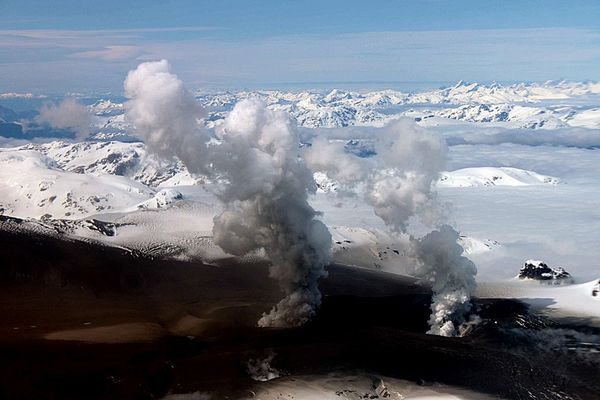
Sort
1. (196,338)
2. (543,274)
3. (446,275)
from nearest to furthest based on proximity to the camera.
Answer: (196,338), (446,275), (543,274)

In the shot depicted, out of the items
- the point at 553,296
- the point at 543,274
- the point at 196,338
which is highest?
the point at 543,274

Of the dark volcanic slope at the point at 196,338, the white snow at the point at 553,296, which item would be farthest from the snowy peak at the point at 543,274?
the dark volcanic slope at the point at 196,338

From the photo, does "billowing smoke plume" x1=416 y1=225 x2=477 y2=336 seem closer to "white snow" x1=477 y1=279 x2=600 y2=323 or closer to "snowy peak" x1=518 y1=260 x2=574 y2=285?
"white snow" x1=477 y1=279 x2=600 y2=323

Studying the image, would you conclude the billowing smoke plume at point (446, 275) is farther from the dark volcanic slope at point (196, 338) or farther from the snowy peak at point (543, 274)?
the snowy peak at point (543, 274)

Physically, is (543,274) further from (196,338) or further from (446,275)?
(196,338)

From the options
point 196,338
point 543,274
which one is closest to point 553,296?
point 543,274

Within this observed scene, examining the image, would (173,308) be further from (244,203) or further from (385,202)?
(385,202)

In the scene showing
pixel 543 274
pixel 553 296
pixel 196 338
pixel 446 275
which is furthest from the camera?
pixel 543 274

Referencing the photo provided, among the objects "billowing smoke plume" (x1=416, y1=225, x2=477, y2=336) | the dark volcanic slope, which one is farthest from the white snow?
"billowing smoke plume" (x1=416, y1=225, x2=477, y2=336)

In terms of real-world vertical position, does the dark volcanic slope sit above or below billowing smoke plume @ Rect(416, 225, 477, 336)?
below

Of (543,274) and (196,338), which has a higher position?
(543,274)

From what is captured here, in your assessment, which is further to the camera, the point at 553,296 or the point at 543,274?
the point at 543,274
